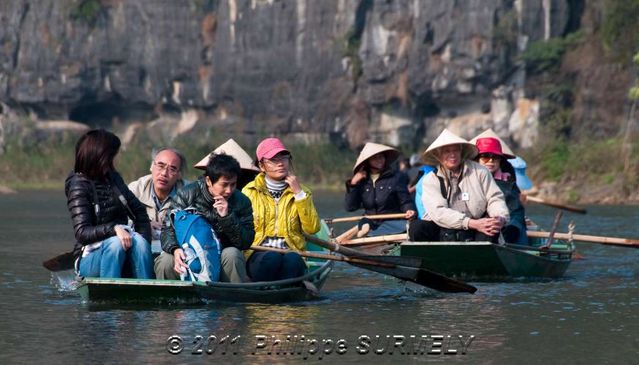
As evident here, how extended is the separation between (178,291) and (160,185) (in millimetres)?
1337

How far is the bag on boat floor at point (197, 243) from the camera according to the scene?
1027 centimetres

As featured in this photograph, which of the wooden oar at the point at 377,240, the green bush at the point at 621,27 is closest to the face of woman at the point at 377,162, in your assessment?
the wooden oar at the point at 377,240

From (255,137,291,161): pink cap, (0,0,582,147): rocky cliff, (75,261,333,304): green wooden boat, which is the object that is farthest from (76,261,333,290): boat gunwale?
(0,0,582,147): rocky cliff

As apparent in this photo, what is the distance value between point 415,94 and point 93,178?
4679cm

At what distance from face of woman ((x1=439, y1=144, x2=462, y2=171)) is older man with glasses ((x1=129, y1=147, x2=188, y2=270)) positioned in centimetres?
239

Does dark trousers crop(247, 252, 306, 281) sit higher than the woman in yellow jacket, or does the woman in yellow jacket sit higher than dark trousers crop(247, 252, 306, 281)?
the woman in yellow jacket

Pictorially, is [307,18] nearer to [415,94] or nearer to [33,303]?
[415,94]

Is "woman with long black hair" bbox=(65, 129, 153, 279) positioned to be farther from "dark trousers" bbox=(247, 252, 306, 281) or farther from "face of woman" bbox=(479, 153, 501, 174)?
"face of woman" bbox=(479, 153, 501, 174)

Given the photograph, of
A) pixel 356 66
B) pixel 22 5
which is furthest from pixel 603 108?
pixel 22 5

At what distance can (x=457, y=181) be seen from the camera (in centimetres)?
1274

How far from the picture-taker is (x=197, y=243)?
10.2 metres

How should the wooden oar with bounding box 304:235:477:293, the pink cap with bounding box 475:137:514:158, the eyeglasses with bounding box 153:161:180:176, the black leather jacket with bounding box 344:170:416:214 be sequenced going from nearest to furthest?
1. the eyeglasses with bounding box 153:161:180:176
2. the wooden oar with bounding box 304:235:477:293
3. the pink cap with bounding box 475:137:514:158
4. the black leather jacket with bounding box 344:170:416:214

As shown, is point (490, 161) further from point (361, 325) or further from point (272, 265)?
point (361, 325)

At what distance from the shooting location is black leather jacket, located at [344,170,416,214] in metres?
15.1
